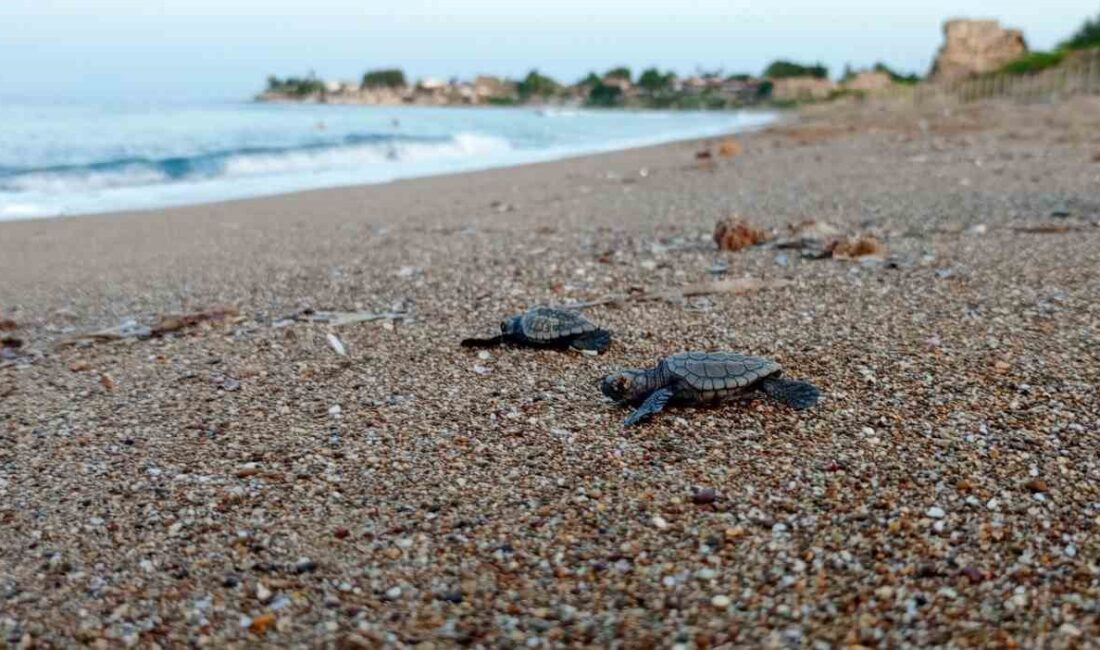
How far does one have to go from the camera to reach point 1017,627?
2150 mm

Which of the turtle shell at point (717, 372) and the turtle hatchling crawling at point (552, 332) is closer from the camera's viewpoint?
the turtle shell at point (717, 372)

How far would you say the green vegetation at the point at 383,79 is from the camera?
10981 cm

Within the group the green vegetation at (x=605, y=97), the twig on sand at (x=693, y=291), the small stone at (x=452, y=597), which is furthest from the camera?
the green vegetation at (x=605, y=97)

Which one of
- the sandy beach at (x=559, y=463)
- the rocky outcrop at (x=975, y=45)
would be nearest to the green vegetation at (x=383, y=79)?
the rocky outcrop at (x=975, y=45)

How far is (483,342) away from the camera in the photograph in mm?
4711

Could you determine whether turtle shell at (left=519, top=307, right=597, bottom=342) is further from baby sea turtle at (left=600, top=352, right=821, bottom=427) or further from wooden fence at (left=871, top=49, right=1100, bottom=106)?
wooden fence at (left=871, top=49, right=1100, bottom=106)

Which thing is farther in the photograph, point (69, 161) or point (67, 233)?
point (69, 161)

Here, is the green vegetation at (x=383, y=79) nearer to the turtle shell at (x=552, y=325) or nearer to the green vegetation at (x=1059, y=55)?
the green vegetation at (x=1059, y=55)

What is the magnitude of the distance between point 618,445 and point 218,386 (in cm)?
215

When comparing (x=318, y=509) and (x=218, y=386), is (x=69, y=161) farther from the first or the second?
(x=318, y=509)

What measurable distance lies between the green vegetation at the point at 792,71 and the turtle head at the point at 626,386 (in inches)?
5158

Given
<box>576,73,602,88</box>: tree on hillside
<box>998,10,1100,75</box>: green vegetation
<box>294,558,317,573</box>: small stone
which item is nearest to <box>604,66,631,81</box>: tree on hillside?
<box>576,73,602,88</box>: tree on hillside

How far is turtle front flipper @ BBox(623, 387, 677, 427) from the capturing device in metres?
3.55

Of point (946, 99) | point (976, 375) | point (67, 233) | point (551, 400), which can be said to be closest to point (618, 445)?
point (551, 400)
